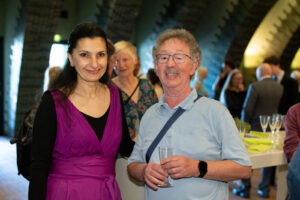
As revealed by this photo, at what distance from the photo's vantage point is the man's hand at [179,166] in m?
1.60

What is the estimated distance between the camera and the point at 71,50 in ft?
6.53

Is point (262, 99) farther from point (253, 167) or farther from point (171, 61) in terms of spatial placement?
point (171, 61)

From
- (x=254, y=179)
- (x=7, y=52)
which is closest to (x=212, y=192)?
(x=254, y=179)

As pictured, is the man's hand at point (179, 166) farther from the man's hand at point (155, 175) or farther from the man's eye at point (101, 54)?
the man's eye at point (101, 54)

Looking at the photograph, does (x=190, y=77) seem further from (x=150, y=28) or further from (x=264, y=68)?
(x=150, y=28)

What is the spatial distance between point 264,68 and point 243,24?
5072 mm

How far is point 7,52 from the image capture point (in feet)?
28.7

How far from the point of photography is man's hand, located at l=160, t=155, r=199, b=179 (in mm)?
1602

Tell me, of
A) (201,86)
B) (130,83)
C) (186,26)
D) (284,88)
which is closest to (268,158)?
(130,83)

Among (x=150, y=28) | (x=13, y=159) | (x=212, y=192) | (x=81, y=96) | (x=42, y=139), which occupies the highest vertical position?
(x=150, y=28)

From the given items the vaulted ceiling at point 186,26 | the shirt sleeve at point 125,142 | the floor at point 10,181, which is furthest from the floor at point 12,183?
the shirt sleeve at point 125,142

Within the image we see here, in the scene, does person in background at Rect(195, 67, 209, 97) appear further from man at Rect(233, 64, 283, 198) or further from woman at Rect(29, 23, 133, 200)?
woman at Rect(29, 23, 133, 200)

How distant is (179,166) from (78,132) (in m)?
0.57

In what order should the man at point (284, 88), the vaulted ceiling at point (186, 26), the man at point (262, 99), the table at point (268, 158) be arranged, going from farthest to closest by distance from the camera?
the vaulted ceiling at point (186, 26), the man at point (284, 88), the man at point (262, 99), the table at point (268, 158)
